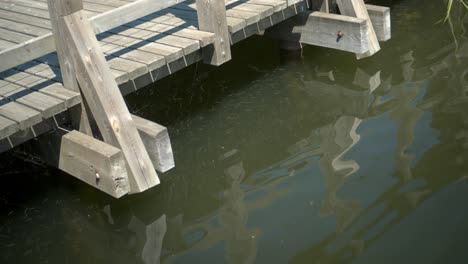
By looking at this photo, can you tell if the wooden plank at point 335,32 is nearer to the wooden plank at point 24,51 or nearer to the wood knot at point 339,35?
the wood knot at point 339,35

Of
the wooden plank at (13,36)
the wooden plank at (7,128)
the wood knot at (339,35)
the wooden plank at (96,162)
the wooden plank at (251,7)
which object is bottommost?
the wood knot at (339,35)

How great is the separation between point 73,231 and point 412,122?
110 inches

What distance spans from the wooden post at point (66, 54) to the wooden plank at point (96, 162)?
0.44ft

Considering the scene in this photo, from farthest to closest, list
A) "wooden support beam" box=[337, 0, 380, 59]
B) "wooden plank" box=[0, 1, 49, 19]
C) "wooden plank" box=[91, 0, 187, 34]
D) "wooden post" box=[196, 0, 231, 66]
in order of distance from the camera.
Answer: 1. "wooden plank" box=[0, 1, 49, 19]
2. "wooden support beam" box=[337, 0, 380, 59]
3. "wooden post" box=[196, 0, 231, 66]
4. "wooden plank" box=[91, 0, 187, 34]

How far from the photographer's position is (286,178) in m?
5.53

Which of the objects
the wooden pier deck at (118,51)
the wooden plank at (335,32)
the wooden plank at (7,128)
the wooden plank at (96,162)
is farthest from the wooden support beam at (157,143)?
the wooden plank at (335,32)

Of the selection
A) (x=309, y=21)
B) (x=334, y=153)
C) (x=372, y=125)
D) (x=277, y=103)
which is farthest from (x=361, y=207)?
(x=309, y=21)

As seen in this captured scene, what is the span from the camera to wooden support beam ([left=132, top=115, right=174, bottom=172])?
197 inches

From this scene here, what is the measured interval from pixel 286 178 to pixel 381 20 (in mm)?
2100

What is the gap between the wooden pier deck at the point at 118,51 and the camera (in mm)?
5105

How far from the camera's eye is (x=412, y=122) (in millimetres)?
6062

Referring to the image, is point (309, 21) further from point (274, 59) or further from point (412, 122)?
point (412, 122)

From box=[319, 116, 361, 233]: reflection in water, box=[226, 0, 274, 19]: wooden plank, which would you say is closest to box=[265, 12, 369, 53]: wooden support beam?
box=[226, 0, 274, 19]: wooden plank

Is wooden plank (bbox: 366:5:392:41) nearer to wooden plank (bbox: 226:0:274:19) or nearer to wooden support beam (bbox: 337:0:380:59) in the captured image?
wooden support beam (bbox: 337:0:380:59)
